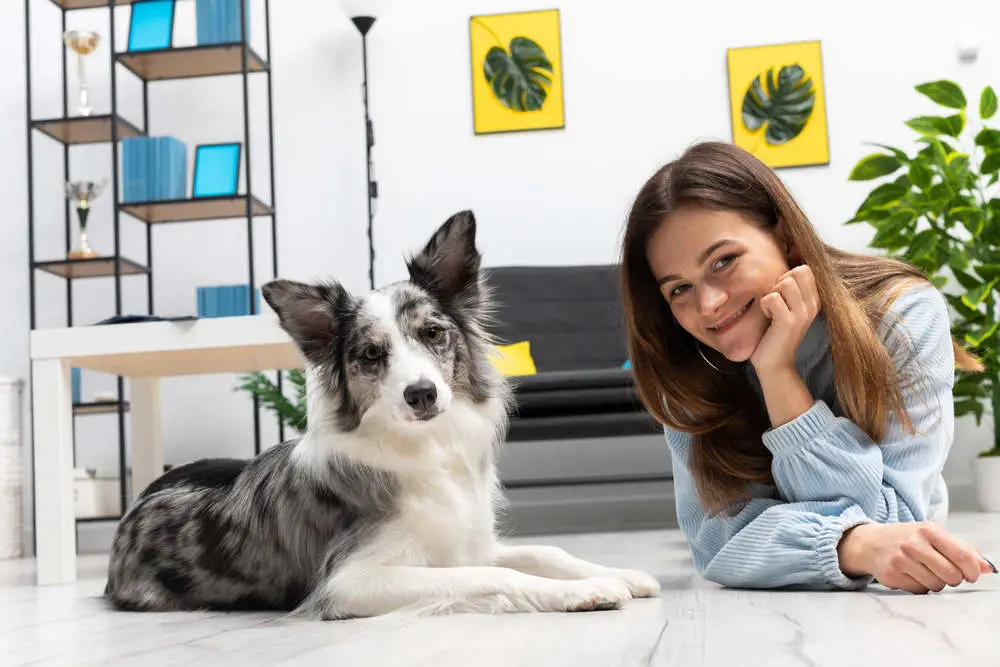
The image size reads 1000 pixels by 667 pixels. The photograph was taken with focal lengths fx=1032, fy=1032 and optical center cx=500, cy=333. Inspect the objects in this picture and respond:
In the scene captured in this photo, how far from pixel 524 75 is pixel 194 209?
6.17 ft

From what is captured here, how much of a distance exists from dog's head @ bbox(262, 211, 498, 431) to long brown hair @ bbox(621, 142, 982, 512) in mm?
361

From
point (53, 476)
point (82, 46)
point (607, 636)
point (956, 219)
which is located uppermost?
point (82, 46)

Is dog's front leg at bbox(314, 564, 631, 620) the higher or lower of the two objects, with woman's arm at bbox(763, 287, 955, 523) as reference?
lower

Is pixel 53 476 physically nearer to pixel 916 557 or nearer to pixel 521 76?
pixel 916 557

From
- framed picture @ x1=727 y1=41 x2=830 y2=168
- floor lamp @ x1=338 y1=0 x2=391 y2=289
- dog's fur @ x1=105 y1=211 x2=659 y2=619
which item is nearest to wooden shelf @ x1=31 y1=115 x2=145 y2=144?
floor lamp @ x1=338 y1=0 x2=391 y2=289

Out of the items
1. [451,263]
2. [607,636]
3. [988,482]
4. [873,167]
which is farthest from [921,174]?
[607,636]

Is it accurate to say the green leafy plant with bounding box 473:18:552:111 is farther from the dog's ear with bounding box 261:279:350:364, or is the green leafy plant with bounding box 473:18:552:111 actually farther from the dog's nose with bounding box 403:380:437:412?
the dog's nose with bounding box 403:380:437:412

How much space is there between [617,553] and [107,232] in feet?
12.1

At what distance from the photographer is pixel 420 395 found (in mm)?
1964

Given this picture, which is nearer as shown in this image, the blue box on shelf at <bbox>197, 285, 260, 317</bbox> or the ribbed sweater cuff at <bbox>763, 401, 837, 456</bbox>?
the ribbed sweater cuff at <bbox>763, 401, 837, 456</bbox>

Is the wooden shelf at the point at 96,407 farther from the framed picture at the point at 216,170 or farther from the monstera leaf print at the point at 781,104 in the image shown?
the monstera leaf print at the point at 781,104

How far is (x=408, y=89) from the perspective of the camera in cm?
569

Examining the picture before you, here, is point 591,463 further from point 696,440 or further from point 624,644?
point 624,644

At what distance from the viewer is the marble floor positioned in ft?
4.30
